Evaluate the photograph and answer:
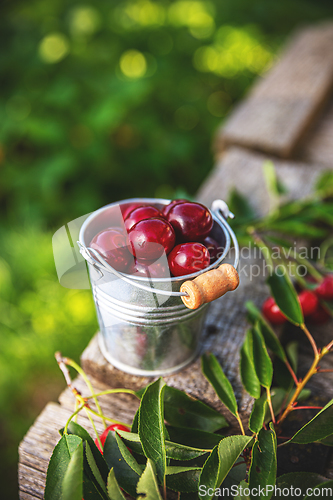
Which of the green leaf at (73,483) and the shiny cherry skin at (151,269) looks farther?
the shiny cherry skin at (151,269)

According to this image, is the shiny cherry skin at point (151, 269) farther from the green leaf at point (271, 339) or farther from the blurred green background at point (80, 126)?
the blurred green background at point (80, 126)

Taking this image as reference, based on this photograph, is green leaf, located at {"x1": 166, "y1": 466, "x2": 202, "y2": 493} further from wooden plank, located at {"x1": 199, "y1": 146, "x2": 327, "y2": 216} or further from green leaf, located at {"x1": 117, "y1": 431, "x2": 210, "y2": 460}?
wooden plank, located at {"x1": 199, "y1": 146, "x2": 327, "y2": 216}

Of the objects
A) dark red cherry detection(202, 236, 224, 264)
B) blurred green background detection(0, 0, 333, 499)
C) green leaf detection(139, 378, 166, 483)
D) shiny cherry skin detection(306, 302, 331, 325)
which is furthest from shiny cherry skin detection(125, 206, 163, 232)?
blurred green background detection(0, 0, 333, 499)

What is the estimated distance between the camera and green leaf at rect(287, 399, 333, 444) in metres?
0.59

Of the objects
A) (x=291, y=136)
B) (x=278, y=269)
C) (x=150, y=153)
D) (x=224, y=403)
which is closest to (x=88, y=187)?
(x=150, y=153)

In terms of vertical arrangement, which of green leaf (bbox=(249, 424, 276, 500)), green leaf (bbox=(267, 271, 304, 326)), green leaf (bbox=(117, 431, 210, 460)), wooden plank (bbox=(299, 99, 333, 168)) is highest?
wooden plank (bbox=(299, 99, 333, 168))

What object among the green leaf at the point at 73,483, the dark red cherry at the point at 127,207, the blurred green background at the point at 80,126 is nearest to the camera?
the green leaf at the point at 73,483

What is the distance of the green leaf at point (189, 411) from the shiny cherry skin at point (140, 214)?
0.31m

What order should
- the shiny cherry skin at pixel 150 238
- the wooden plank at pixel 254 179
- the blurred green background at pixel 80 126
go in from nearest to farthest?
1. the shiny cherry skin at pixel 150 238
2. the wooden plank at pixel 254 179
3. the blurred green background at pixel 80 126

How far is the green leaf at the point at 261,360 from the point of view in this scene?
2.23ft

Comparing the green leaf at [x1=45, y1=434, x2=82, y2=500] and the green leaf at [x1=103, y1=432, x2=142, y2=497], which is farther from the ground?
the green leaf at [x1=45, y1=434, x2=82, y2=500]

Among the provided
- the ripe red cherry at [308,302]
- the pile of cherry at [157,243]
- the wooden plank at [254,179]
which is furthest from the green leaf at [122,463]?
the wooden plank at [254,179]

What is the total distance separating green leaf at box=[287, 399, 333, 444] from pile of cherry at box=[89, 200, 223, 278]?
0.97 feet

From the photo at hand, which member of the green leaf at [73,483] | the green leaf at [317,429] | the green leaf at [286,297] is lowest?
the green leaf at [317,429]
